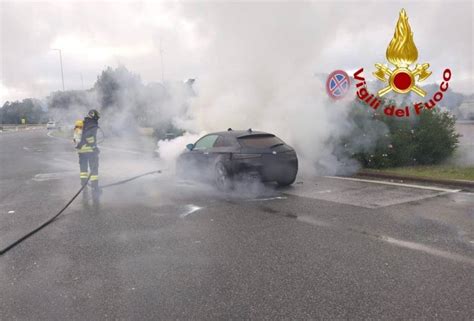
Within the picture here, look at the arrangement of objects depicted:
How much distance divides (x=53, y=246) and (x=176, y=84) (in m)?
10.5

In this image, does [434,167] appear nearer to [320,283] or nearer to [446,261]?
[446,261]

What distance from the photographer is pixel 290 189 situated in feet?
25.9

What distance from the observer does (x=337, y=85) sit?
10.6 m

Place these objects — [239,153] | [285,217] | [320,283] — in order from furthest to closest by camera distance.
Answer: [239,153] < [285,217] < [320,283]

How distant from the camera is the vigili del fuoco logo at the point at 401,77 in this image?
930cm

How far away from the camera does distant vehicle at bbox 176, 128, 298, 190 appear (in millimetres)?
7531

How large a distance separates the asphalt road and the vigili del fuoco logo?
324 centimetres

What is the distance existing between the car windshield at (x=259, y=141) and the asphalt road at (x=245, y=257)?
92cm

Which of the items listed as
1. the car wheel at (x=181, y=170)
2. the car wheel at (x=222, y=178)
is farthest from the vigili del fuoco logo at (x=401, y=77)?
the car wheel at (x=181, y=170)

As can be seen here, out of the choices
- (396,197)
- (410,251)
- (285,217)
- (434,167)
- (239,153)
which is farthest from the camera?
(434,167)

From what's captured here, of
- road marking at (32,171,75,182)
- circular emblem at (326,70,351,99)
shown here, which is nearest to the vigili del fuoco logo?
circular emblem at (326,70,351,99)

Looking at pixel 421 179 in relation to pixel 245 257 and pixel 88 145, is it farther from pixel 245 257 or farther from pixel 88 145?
pixel 88 145

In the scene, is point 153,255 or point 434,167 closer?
point 153,255

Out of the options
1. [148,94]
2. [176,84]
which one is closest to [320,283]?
[176,84]
